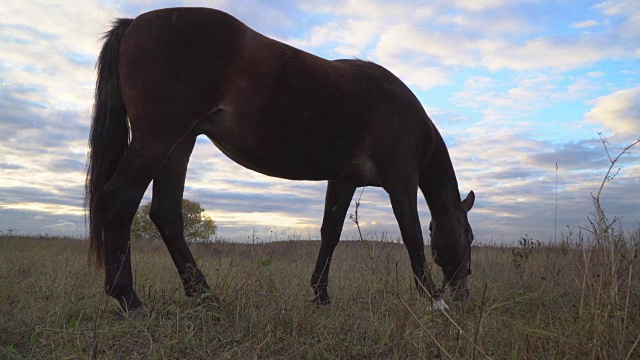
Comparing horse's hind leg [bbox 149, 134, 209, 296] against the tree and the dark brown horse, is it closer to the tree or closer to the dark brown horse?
the dark brown horse

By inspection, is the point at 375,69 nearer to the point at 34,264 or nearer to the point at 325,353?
the point at 325,353

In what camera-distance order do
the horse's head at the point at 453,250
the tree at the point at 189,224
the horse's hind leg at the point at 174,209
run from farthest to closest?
the tree at the point at 189,224 < the horse's head at the point at 453,250 < the horse's hind leg at the point at 174,209

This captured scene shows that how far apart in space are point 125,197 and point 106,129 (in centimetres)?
73

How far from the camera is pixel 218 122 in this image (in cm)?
381

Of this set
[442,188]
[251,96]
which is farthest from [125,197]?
[442,188]

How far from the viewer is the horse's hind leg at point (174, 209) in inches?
166

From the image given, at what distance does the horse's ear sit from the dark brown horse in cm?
136

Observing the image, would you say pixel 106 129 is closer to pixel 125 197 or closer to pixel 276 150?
pixel 125 197

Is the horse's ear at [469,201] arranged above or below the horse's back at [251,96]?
below

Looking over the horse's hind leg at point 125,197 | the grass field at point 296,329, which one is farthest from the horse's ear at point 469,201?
the horse's hind leg at point 125,197

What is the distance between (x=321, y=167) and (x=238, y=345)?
1.89 meters

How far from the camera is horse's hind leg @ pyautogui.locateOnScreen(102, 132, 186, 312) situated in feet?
11.7

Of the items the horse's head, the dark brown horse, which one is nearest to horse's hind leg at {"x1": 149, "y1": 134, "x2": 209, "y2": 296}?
the dark brown horse

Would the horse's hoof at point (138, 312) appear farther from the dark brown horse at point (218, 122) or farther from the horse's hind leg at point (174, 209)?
the horse's hind leg at point (174, 209)
